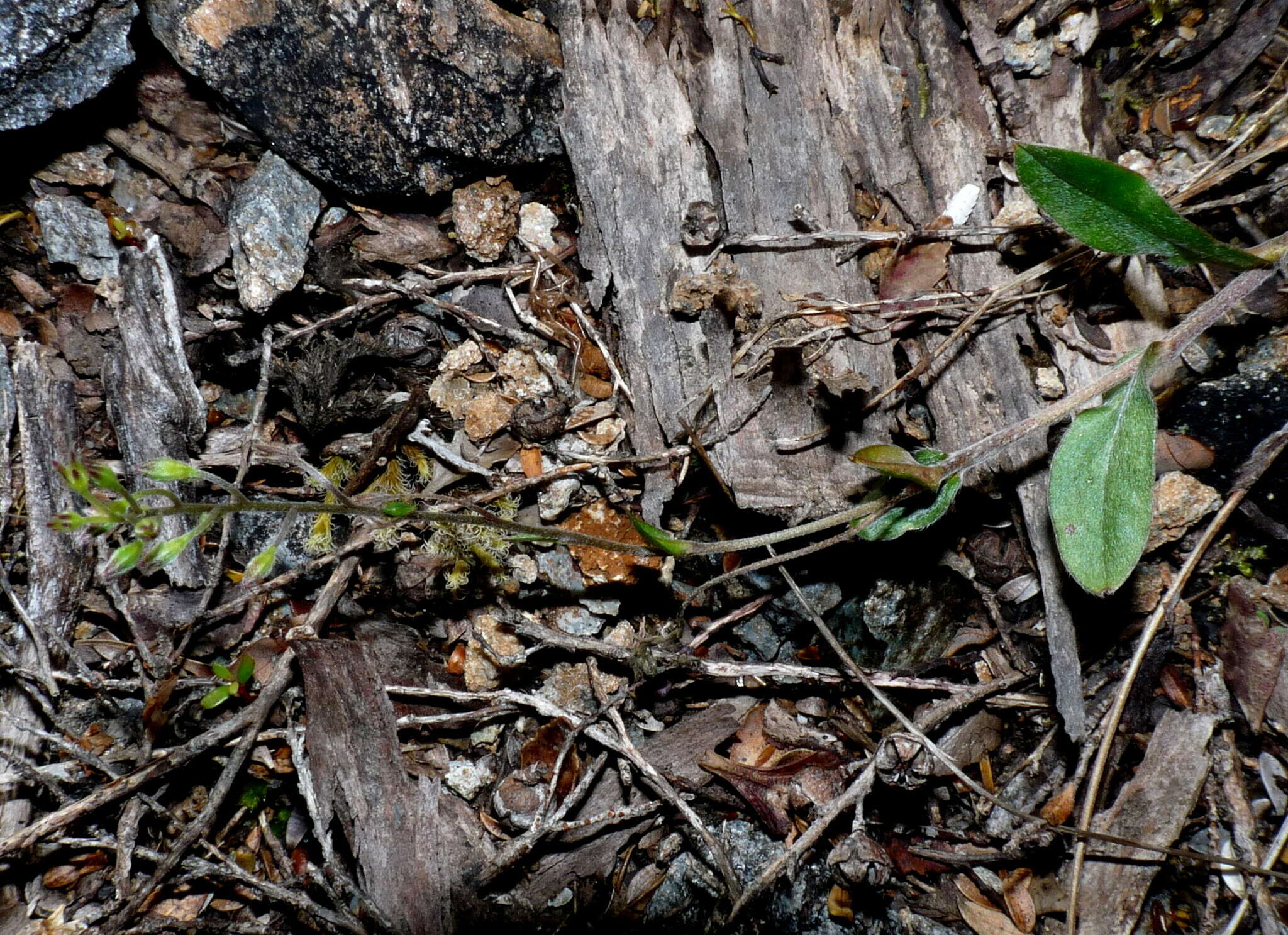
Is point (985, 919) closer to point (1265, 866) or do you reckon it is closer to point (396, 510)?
point (1265, 866)

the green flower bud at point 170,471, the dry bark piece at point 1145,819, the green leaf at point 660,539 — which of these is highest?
the green flower bud at point 170,471

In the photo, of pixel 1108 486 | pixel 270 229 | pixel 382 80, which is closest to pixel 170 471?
pixel 270 229

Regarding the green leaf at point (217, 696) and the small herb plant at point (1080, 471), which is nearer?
the small herb plant at point (1080, 471)

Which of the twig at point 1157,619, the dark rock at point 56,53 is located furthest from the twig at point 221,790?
the twig at point 1157,619

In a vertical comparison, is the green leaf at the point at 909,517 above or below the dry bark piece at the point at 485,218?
below

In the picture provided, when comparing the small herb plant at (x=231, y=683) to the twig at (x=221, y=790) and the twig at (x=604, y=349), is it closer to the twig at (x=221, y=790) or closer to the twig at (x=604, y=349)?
the twig at (x=221, y=790)

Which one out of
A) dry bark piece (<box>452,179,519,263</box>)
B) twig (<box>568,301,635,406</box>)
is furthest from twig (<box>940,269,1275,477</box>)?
dry bark piece (<box>452,179,519,263</box>)
